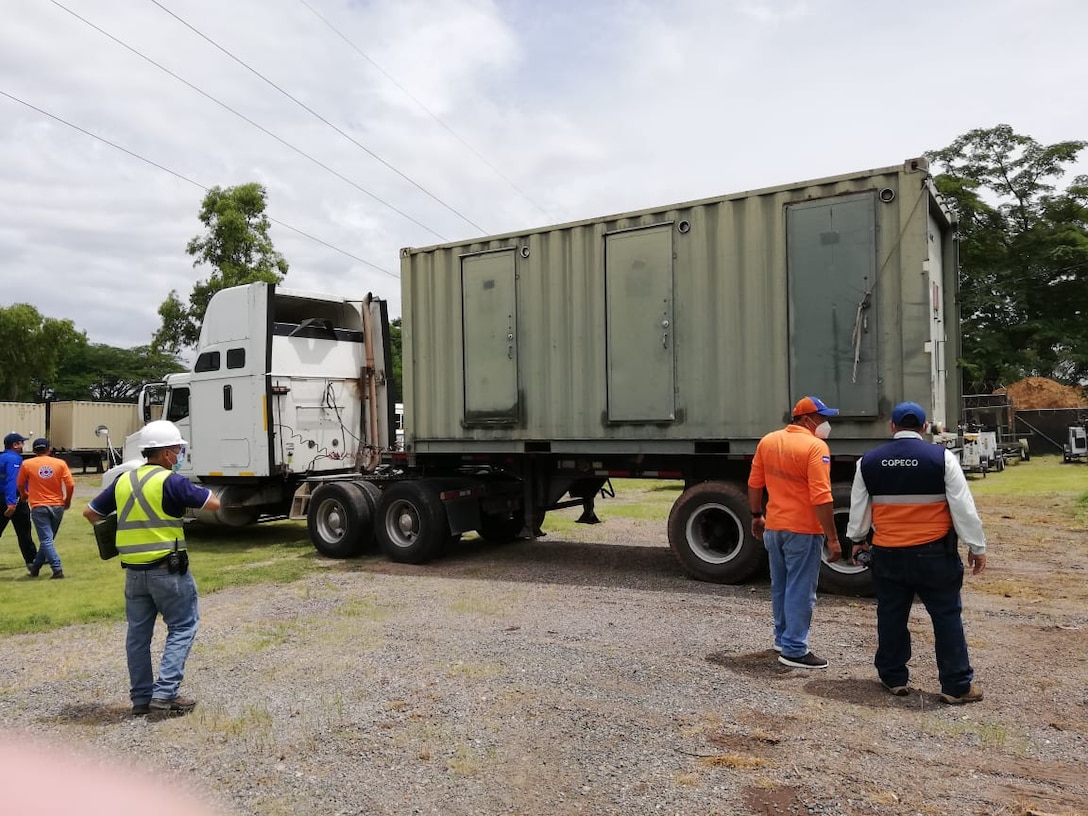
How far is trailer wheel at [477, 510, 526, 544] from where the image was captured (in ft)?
36.0

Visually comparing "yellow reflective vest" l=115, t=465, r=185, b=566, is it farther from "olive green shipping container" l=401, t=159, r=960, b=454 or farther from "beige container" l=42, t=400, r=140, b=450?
"beige container" l=42, t=400, r=140, b=450

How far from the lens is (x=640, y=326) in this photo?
8367 mm

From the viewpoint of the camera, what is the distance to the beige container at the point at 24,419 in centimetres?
2992

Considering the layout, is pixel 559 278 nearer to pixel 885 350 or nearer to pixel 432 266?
pixel 432 266

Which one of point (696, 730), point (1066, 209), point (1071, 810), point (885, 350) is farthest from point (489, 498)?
point (1066, 209)

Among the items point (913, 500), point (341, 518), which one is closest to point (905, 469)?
point (913, 500)

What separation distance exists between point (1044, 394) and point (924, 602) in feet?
119

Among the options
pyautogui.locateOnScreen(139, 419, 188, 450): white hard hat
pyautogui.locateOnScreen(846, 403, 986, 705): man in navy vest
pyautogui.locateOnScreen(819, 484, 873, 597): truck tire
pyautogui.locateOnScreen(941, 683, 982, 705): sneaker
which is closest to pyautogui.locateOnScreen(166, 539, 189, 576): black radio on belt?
pyautogui.locateOnScreen(139, 419, 188, 450): white hard hat

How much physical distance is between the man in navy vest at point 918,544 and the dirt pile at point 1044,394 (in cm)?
3413

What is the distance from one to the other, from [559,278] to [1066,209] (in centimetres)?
3248

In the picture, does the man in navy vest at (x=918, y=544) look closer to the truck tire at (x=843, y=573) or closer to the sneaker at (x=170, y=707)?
the truck tire at (x=843, y=573)

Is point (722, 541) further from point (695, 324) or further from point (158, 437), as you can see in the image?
point (158, 437)

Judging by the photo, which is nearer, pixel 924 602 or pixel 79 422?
pixel 924 602

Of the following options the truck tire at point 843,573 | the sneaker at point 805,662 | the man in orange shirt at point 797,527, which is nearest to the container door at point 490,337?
the truck tire at point 843,573
